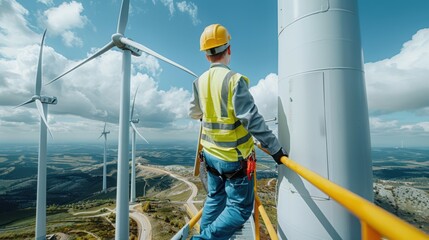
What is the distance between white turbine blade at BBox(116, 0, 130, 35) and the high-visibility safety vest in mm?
13934

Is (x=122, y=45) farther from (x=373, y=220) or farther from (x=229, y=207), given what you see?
(x=373, y=220)

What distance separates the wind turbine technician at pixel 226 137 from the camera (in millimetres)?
3116

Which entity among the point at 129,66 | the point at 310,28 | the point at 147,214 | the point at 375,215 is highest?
the point at 129,66

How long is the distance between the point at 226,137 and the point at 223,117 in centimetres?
33

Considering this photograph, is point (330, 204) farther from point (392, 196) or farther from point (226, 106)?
point (392, 196)

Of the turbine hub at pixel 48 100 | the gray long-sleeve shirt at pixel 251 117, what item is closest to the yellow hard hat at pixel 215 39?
the gray long-sleeve shirt at pixel 251 117

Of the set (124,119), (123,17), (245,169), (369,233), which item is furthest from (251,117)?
(123,17)

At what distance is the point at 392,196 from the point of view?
13350cm

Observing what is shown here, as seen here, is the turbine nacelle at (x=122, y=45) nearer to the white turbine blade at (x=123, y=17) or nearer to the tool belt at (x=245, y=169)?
the white turbine blade at (x=123, y=17)

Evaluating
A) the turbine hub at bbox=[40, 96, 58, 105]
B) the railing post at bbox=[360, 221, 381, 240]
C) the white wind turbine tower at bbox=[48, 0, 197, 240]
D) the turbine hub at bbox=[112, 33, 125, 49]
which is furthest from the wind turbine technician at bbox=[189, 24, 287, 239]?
the turbine hub at bbox=[40, 96, 58, 105]

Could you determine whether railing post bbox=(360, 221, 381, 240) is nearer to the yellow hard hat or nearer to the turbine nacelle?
the yellow hard hat

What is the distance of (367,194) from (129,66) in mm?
13647

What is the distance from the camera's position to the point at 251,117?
3010mm

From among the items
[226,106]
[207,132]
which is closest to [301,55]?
[226,106]
